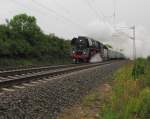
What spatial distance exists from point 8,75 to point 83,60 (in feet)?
77.7

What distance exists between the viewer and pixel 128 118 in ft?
22.4

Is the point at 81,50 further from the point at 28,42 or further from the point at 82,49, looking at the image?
the point at 28,42

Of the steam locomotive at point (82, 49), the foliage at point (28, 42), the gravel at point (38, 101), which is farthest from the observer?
the steam locomotive at point (82, 49)

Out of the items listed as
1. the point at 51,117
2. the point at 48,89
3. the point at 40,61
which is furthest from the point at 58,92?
the point at 40,61

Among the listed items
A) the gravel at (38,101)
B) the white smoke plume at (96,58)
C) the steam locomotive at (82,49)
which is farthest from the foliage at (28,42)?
the gravel at (38,101)

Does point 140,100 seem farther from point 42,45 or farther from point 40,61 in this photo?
point 42,45

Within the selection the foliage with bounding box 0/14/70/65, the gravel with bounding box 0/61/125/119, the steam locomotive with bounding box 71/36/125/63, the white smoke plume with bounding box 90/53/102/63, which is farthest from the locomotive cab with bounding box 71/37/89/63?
the gravel with bounding box 0/61/125/119

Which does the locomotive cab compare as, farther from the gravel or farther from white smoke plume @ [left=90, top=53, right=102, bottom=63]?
the gravel

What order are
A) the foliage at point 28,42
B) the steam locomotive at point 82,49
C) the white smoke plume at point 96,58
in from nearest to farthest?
the foliage at point 28,42
the steam locomotive at point 82,49
the white smoke plume at point 96,58

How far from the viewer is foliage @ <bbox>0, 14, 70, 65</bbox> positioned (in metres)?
28.8

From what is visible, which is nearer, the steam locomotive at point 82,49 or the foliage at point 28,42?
the foliage at point 28,42

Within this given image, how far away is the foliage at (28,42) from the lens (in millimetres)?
28763

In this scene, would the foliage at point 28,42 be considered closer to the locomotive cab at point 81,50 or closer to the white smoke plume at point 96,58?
the locomotive cab at point 81,50

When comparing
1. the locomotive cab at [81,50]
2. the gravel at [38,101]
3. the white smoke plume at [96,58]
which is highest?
the locomotive cab at [81,50]
